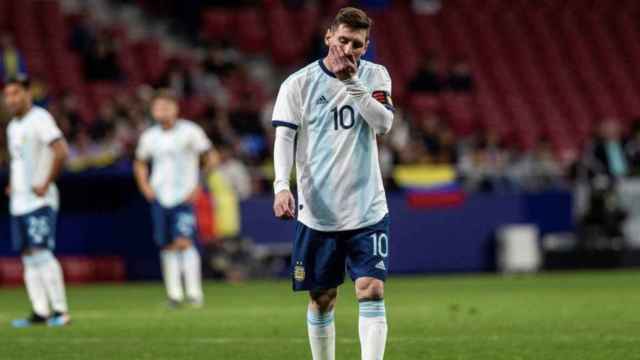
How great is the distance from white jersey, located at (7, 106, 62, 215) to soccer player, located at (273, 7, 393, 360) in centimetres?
524

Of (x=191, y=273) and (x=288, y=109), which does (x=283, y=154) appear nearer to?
(x=288, y=109)

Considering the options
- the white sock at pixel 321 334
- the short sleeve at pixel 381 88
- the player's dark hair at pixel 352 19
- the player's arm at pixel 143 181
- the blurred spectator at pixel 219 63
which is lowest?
the white sock at pixel 321 334

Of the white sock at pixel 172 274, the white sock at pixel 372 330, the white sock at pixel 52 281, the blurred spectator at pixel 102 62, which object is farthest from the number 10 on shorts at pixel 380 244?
the blurred spectator at pixel 102 62

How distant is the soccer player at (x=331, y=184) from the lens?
8.39 meters

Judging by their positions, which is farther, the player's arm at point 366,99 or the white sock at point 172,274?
the white sock at point 172,274

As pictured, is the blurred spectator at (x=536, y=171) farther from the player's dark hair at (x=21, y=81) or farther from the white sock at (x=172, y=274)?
the player's dark hair at (x=21, y=81)

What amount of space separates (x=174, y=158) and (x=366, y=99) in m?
8.33

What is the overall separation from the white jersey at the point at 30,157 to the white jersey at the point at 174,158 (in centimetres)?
275

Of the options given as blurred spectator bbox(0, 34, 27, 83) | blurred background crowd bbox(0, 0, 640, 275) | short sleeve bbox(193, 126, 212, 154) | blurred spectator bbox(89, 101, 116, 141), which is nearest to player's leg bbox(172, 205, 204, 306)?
short sleeve bbox(193, 126, 212, 154)

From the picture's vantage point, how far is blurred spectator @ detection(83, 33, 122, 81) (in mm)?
25203

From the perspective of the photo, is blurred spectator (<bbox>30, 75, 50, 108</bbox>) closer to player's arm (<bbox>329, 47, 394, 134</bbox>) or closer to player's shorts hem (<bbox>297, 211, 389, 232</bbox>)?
player's shorts hem (<bbox>297, 211, 389, 232</bbox>)

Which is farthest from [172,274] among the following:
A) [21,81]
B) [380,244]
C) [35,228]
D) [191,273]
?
[380,244]

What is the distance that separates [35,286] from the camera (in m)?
13.6

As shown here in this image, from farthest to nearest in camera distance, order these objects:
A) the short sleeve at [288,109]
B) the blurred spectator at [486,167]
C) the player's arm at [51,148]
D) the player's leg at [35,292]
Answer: the blurred spectator at [486,167], the player's leg at [35,292], the player's arm at [51,148], the short sleeve at [288,109]
